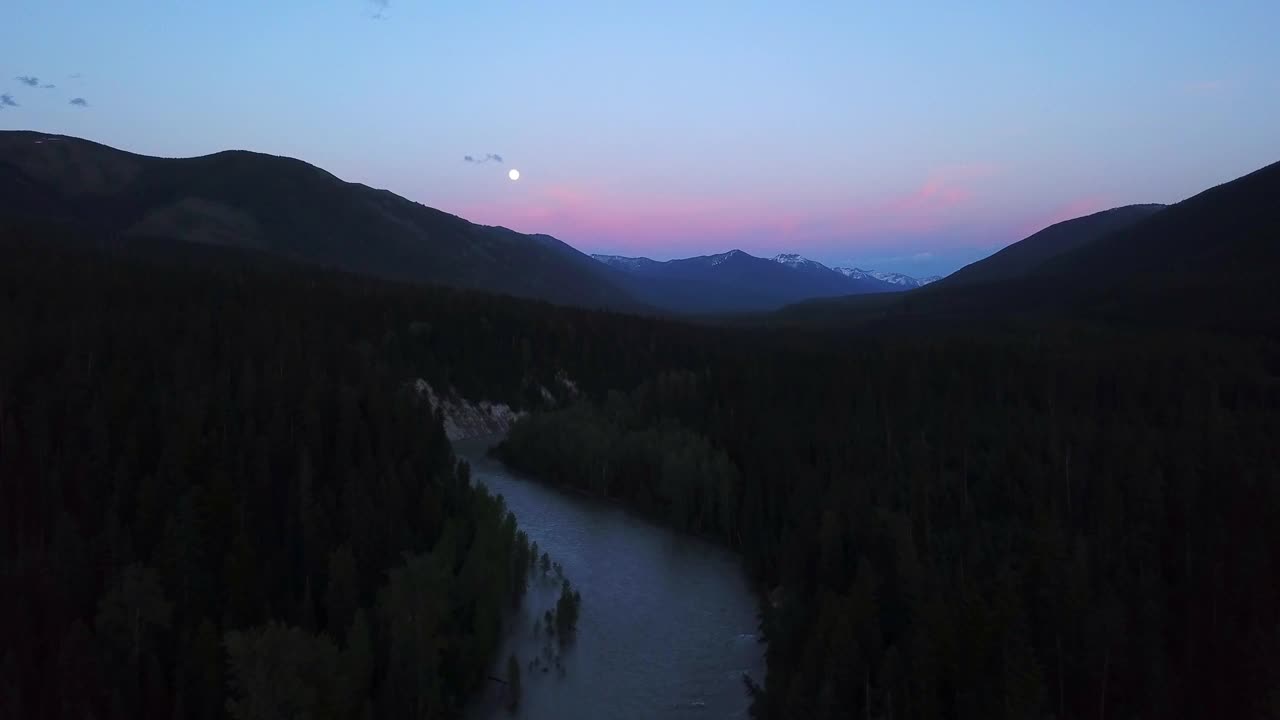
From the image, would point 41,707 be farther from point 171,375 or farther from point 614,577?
point 171,375

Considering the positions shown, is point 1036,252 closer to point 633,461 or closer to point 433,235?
point 433,235

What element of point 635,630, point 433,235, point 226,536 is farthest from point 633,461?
point 433,235

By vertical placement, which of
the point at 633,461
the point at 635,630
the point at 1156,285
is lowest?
the point at 635,630

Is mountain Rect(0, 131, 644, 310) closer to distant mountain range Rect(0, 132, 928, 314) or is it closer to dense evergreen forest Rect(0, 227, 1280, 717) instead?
distant mountain range Rect(0, 132, 928, 314)

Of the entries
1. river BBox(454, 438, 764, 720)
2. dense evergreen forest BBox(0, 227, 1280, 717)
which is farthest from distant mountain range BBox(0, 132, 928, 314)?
river BBox(454, 438, 764, 720)

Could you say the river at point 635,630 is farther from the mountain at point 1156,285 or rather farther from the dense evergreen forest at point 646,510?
the mountain at point 1156,285

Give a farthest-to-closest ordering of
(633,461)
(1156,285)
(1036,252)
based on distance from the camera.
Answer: (1036,252) → (1156,285) → (633,461)

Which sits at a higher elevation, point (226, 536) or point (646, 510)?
point (226, 536)

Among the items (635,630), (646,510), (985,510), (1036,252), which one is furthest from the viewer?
(1036,252)
